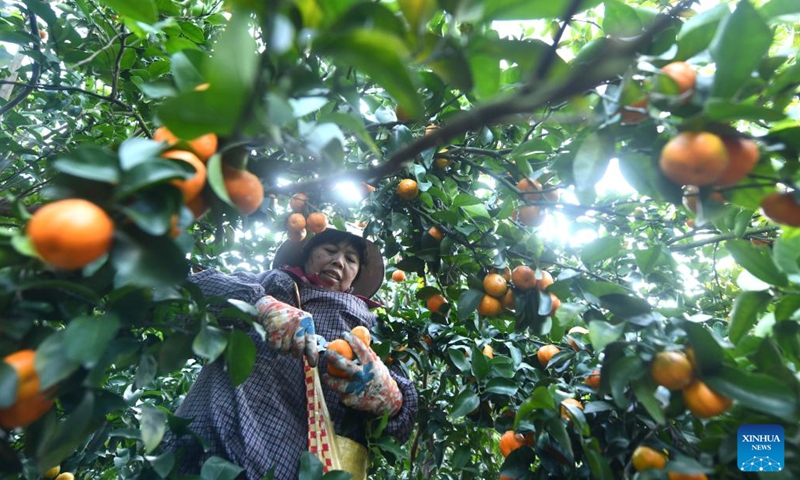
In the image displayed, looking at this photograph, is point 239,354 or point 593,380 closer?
point 239,354

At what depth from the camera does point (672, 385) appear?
0.81 meters

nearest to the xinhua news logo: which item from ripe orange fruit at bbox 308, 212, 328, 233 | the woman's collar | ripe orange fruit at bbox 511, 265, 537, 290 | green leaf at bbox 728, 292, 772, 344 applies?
green leaf at bbox 728, 292, 772, 344

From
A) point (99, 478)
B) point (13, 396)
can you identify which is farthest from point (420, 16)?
point (99, 478)

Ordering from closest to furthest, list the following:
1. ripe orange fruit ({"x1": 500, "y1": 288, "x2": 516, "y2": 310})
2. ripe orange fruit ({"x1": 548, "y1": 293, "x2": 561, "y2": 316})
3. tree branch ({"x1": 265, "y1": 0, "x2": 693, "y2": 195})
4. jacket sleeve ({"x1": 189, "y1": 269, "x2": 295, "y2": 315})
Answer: tree branch ({"x1": 265, "y1": 0, "x2": 693, "y2": 195}) → ripe orange fruit ({"x1": 548, "y1": 293, "x2": 561, "y2": 316}) → ripe orange fruit ({"x1": 500, "y1": 288, "x2": 516, "y2": 310}) → jacket sleeve ({"x1": 189, "y1": 269, "x2": 295, "y2": 315})

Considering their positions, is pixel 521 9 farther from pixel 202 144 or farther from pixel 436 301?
pixel 436 301

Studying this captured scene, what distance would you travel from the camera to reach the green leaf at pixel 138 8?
0.81m

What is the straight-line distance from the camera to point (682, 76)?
678mm

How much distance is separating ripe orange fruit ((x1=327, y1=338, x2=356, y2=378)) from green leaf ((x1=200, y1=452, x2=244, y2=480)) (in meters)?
0.34

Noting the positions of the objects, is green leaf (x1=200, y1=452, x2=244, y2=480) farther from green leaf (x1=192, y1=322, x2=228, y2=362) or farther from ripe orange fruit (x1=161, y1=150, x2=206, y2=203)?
ripe orange fruit (x1=161, y1=150, x2=206, y2=203)

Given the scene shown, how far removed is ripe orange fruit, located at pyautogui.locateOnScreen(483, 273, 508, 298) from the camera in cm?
126

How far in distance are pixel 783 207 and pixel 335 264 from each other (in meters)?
1.41

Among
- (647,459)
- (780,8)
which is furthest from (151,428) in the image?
(780,8)

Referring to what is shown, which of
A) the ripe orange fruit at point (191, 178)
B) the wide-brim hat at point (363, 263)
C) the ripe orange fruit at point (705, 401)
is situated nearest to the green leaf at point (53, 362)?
the ripe orange fruit at point (191, 178)

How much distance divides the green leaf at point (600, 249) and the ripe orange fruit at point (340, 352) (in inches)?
26.1
